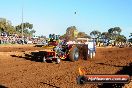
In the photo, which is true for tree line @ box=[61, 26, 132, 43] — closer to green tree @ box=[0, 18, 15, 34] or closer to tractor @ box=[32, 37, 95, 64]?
tractor @ box=[32, 37, 95, 64]

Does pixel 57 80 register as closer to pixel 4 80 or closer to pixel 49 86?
pixel 49 86

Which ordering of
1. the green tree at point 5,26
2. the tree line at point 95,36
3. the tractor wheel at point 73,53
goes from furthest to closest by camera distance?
1. the green tree at point 5,26
2. the tree line at point 95,36
3. the tractor wheel at point 73,53

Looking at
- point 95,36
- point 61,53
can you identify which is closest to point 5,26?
point 95,36

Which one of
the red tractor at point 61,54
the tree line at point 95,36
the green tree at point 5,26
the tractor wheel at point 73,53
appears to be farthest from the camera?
the green tree at point 5,26

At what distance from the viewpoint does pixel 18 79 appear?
980cm

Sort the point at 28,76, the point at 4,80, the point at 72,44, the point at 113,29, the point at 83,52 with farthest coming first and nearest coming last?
the point at 113,29
the point at 83,52
the point at 72,44
the point at 28,76
the point at 4,80

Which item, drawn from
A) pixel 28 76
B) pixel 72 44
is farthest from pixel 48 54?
pixel 28 76

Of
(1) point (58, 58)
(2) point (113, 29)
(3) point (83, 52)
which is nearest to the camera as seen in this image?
(1) point (58, 58)

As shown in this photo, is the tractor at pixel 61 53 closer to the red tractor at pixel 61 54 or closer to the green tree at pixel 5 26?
the red tractor at pixel 61 54

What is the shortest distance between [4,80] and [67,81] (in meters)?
1.98

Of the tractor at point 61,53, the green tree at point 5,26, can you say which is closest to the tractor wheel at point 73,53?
the tractor at point 61,53

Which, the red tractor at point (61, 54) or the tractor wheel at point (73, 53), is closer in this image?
the red tractor at point (61, 54)

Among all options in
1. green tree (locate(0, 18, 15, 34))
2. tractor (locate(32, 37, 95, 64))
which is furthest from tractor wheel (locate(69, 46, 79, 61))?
green tree (locate(0, 18, 15, 34))

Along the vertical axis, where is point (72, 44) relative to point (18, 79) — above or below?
above
